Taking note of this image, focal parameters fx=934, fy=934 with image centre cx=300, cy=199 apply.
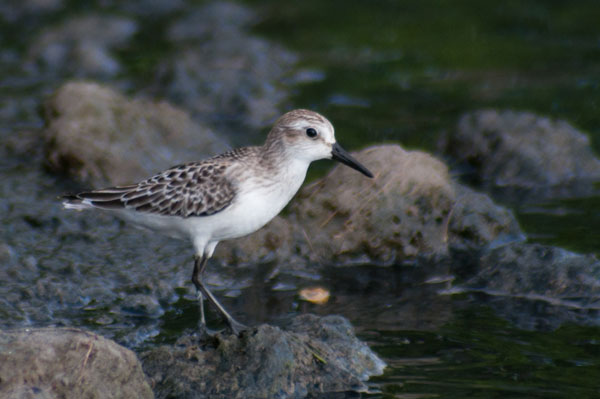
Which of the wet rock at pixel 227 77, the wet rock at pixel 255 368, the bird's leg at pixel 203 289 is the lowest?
the wet rock at pixel 255 368

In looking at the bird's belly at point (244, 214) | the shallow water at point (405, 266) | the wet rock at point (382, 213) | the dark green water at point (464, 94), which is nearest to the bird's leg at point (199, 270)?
the shallow water at point (405, 266)

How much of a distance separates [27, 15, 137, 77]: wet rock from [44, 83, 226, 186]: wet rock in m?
3.29

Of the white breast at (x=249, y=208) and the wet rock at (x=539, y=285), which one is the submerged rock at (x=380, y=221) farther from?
the white breast at (x=249, y=208)

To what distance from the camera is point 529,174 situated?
1145cm

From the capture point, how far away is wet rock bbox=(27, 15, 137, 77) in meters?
15.4

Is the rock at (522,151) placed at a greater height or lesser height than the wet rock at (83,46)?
lesser

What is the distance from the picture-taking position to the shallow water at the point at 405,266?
23.8ft

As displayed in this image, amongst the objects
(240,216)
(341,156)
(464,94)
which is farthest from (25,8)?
(240,216)

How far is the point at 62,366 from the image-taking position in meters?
5.63

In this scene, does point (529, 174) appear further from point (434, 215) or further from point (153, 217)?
point (153, 217)

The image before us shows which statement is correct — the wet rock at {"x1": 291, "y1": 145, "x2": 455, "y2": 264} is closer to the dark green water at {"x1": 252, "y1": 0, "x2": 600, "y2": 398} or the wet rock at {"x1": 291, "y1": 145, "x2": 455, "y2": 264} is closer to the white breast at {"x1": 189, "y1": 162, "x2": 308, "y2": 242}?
the dark green water at {"x1": 252, "y1": 0, "x2": 600, "y2": 398}

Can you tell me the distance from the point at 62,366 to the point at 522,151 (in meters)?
7.42

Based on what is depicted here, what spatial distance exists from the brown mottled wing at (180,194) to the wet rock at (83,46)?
25.7 feet

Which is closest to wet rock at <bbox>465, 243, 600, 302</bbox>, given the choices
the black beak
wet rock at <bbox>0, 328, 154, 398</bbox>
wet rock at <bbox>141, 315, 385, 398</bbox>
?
the black beak
